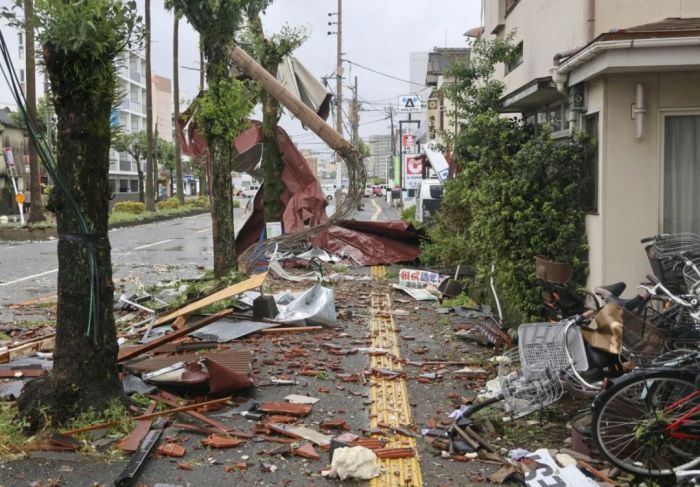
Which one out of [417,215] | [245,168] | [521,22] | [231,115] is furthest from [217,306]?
[417,215]

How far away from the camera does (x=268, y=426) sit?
564 centimetres

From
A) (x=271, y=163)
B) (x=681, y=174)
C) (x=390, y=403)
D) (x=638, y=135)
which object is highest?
(x=271, y=163)

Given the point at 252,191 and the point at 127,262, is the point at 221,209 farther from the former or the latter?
the point at 252,191

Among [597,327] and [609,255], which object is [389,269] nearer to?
[609,255]

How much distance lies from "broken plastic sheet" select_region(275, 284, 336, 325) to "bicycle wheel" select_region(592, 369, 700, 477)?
5.34 meters

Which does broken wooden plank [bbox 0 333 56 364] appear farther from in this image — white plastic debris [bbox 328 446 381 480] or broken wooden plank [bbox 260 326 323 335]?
white plastic debris [bbox 328 446 381 480]

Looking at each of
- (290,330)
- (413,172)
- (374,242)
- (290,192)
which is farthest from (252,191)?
(290,330)

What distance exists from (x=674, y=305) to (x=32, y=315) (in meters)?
8.84

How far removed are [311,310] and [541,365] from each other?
15.9 ft

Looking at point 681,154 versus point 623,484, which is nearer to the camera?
point 623,484

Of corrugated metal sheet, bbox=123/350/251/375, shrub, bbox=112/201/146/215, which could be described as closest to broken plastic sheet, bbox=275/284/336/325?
corrugated metal sheet, bbox=123/350/251/375

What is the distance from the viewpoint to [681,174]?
813 cm

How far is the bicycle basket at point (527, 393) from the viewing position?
5340mm

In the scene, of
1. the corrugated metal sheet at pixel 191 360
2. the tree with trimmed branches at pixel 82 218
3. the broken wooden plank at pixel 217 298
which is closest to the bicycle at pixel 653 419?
the corrugated metal sheet at pixel 191 360
